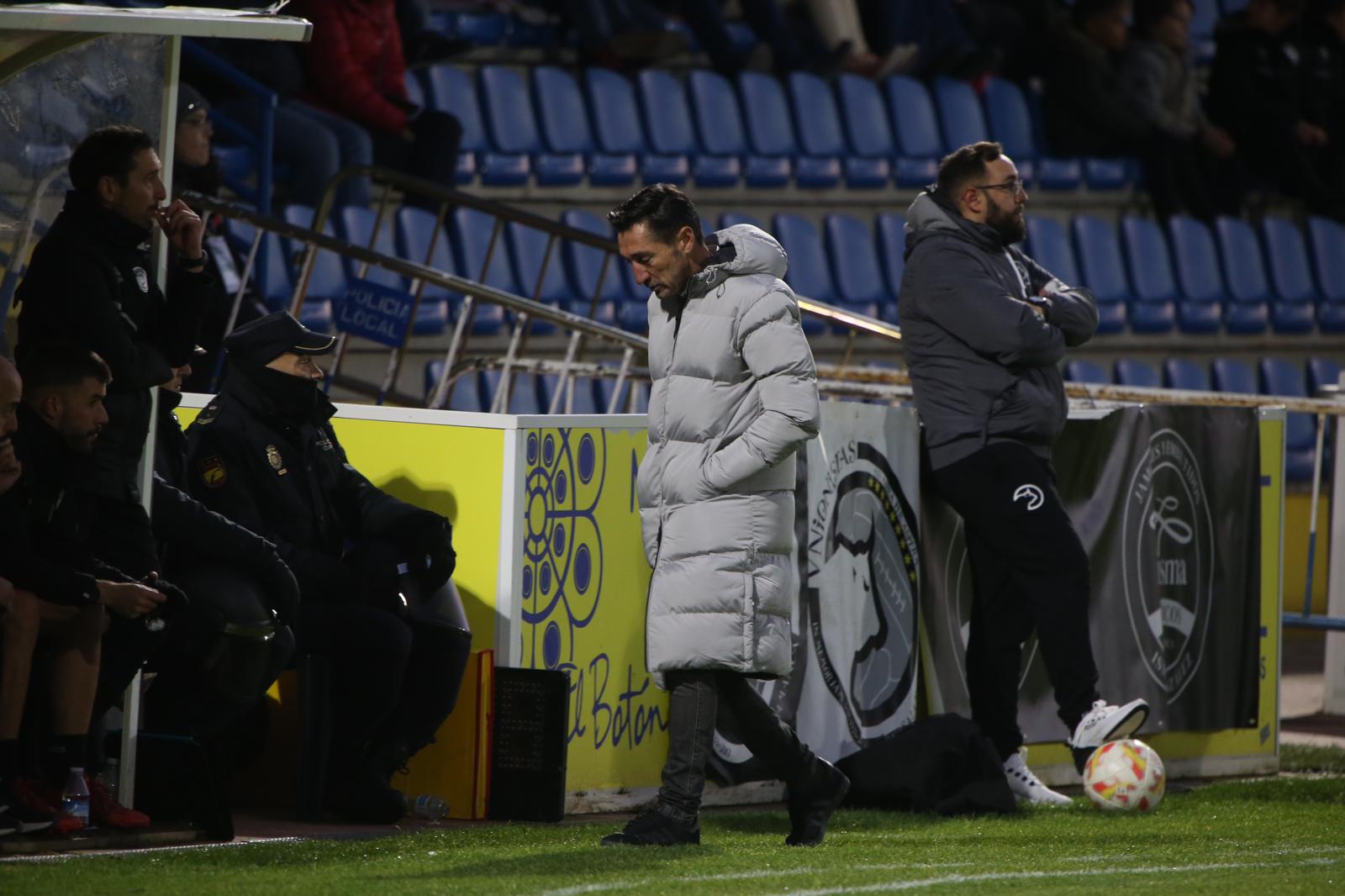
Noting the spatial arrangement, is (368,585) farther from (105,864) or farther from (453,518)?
(105,864)

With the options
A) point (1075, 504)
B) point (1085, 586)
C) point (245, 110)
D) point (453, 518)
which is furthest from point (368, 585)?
point (245, 110)

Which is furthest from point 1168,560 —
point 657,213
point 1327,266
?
point 1327,266

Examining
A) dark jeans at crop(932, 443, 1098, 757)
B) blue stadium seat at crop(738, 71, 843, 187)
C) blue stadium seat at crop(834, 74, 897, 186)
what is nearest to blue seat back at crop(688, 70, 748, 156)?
blue stadium seat at crop(738, 71, 843, 187)

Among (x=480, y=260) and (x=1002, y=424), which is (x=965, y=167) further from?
(x=480, y=260)

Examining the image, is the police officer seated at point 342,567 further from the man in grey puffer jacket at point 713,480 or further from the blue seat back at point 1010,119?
the blue seat back at point 1010,119

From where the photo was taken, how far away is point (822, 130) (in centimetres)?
1509

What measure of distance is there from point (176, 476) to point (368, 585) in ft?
2.20

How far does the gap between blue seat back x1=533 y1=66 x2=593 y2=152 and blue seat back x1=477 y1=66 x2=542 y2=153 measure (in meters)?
0.09

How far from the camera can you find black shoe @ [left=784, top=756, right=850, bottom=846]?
238 inches

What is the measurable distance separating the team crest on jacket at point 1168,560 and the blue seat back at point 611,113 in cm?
625

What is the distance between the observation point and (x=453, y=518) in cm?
696

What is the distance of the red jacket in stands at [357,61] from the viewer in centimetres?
1179

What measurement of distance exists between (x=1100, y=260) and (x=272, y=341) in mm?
10552

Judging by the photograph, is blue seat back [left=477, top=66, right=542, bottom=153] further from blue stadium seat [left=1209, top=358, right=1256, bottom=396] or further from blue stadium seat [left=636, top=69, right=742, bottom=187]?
blue stadium seat [left=1209, top=358, right=1256, bottom=396]
